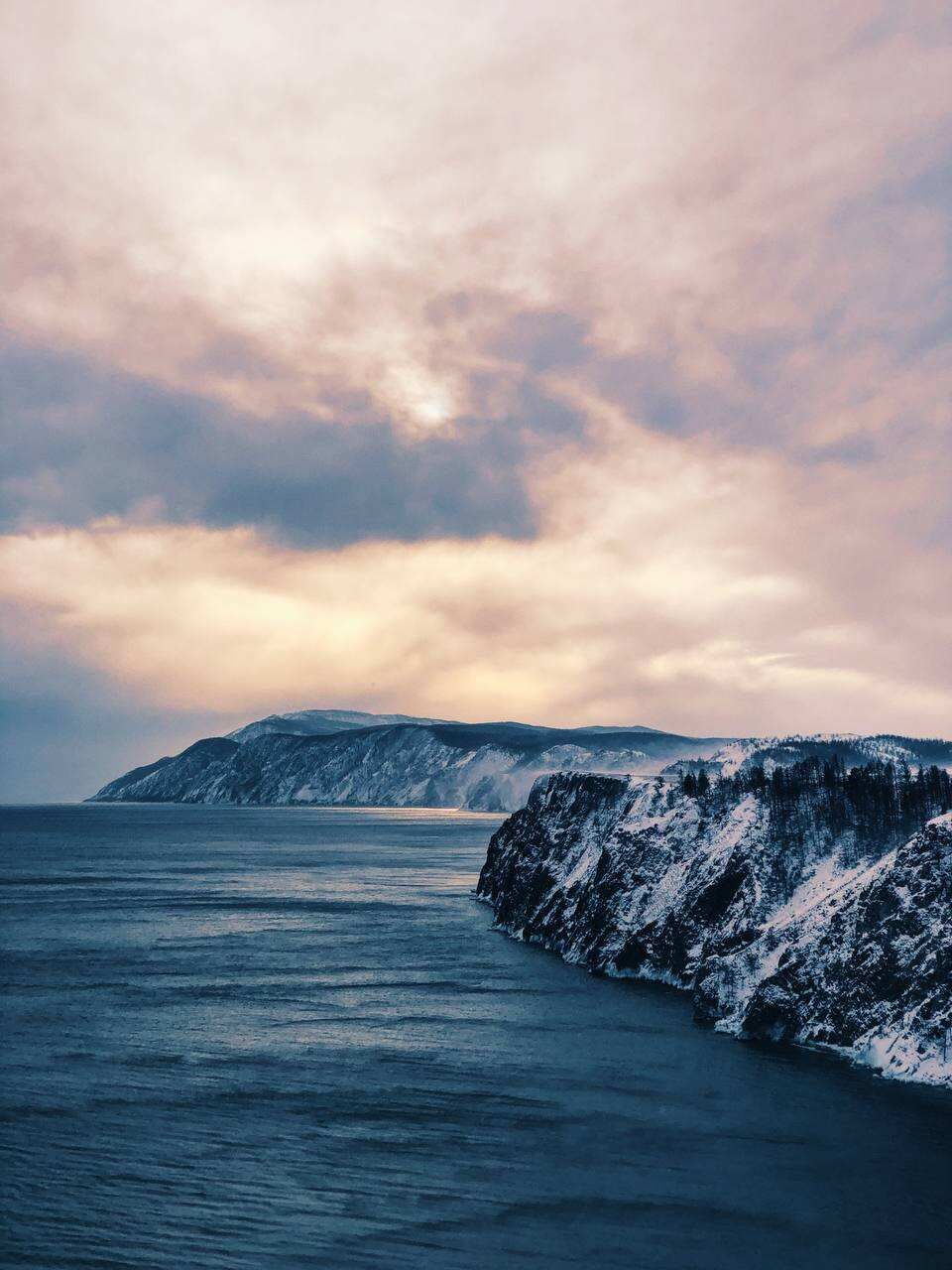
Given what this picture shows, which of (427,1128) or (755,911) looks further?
(755,911)

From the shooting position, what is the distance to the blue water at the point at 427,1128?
25953 mm

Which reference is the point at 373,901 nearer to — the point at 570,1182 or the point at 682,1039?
the point at 682,1039

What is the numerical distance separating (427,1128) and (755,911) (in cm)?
2878

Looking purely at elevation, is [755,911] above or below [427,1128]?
above

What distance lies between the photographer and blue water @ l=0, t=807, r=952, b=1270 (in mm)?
25953

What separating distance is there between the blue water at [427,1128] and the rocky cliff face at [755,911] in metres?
2.49

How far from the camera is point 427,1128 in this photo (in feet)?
113

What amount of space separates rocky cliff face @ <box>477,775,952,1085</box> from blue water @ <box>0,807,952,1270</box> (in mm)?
2490

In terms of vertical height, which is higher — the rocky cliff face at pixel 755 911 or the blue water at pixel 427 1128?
the rocky cliff face at pixel 755 911

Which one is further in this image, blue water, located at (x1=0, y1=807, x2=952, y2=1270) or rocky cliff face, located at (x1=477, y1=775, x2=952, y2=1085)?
rocky cliff face, located at (x1=477, y1=775, x2=952, y2=1085)

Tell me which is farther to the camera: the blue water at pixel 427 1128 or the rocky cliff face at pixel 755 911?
the rocky cliff face at pixel 755 911

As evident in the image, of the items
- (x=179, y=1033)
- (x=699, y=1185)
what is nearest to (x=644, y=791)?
(x=179, y=1033)

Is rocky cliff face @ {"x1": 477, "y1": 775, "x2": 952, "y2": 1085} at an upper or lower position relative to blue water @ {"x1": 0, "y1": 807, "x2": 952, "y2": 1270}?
upper

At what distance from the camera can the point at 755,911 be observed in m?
56.1
